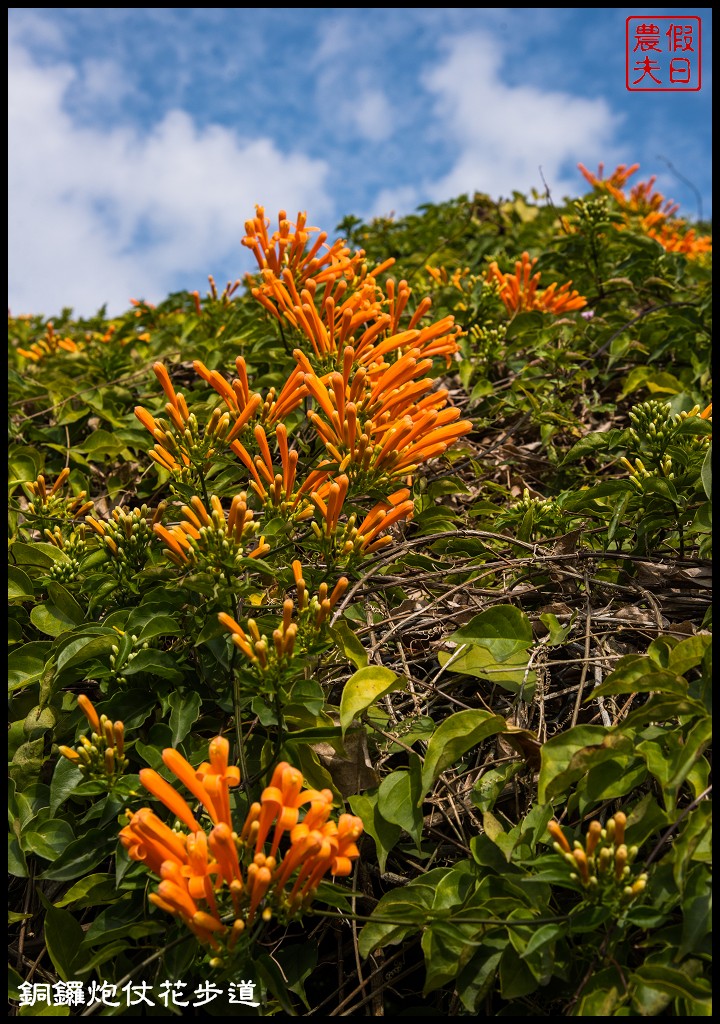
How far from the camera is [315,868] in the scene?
158 centimetres

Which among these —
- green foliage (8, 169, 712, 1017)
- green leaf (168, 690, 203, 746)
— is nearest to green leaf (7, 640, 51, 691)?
green foliage (8, 169, 712, 1017)

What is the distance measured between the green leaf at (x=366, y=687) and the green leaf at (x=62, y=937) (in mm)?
848

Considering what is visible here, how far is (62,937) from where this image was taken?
1.97 metres

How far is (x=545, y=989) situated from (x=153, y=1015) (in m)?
0.87

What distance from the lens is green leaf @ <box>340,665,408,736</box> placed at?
6.24 ft

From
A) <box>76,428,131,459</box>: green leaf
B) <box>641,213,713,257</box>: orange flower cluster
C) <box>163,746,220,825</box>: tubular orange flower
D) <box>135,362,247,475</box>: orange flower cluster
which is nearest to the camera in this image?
<box>163,746,220,825</box>: tubular orange flower

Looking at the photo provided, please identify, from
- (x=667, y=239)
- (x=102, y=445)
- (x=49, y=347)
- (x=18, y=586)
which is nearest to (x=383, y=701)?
(x=18, y=586)

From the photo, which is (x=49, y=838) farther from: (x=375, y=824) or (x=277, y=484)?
(x=277, y=484)

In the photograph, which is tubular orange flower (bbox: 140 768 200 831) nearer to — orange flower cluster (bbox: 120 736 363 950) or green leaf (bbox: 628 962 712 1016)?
orange flower cluster (bbox: 120 736 363 950)

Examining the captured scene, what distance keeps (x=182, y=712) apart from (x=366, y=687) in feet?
1.60

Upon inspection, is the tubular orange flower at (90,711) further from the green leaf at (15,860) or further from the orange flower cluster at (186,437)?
the orange flower cluster at (186,437)

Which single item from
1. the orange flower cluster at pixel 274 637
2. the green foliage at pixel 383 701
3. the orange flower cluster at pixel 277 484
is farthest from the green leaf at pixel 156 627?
the orange flower cluster at pixel 277 484

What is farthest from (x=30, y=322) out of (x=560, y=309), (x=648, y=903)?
(x=648, y=903)

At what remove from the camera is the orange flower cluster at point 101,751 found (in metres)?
1.90
